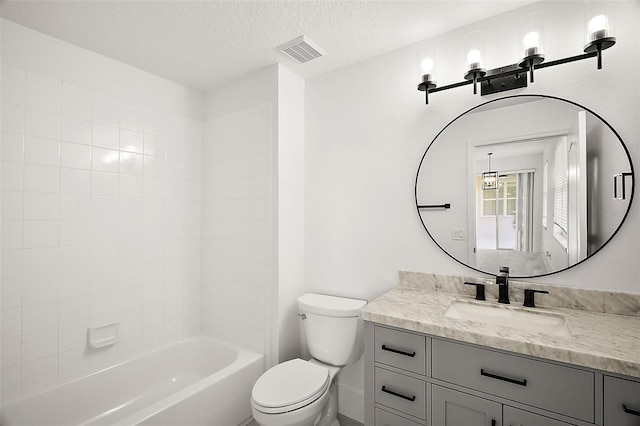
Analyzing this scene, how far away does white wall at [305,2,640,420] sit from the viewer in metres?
1.46

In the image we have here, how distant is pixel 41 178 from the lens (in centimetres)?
188

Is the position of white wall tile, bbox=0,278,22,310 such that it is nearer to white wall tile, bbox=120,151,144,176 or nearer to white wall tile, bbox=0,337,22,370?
white wall tile, bbox=0,337,22,370

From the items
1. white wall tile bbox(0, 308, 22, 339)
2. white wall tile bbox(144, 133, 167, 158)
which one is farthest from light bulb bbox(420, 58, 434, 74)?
white wall tile bbox(0, 308, 22, 339)

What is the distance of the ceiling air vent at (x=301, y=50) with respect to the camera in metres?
1.96

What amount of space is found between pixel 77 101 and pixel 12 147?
1.52ft

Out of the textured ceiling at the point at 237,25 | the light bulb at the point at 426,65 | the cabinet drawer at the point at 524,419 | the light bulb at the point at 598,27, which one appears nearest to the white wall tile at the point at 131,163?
the textured ceiling at the point at 237,25

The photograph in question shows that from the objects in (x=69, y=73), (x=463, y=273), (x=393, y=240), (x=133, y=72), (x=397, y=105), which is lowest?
(x=463, y=273)

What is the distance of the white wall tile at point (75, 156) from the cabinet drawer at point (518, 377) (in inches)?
89.9

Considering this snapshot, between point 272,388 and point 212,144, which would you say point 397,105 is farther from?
point 272,388

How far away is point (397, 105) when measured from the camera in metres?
2.07

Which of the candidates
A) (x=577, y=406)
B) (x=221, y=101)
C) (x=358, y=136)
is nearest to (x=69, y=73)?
(x=221, y=101)

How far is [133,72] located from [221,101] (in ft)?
2.09

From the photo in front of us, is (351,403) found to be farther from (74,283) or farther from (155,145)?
(155,145)

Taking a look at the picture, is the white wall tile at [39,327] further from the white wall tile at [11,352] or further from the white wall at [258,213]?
the white wall at [258,213]
